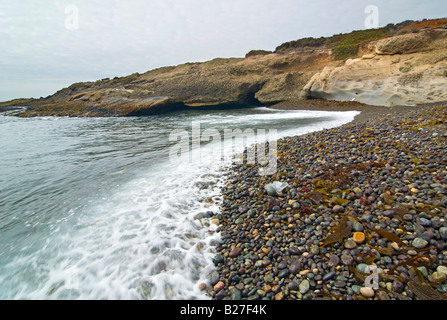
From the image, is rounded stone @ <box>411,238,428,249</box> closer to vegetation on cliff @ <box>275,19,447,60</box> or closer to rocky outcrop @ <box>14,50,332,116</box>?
rocky outcrop @ <box>14,50,332,116</box>

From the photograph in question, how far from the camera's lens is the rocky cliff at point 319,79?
15367 millimetres

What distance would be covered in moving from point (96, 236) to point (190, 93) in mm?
26312

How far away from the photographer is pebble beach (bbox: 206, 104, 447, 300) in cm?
→ 216

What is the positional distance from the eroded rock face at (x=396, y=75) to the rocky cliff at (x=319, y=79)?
0.15 ft

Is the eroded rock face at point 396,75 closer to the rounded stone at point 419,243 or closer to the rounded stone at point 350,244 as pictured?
the rounded stone at point 419,243

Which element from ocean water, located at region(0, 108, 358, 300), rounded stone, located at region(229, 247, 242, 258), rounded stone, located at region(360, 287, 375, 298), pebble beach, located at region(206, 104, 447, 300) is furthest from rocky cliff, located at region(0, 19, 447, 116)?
rounded stone, located at region(229, 247, 242, 258)

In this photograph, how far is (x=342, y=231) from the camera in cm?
279

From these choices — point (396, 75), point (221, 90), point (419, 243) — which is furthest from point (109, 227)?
point (221, 90)

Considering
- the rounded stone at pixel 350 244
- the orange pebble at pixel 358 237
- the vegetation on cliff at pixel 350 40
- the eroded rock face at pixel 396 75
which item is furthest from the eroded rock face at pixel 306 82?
the rounded stone at pixel 350 244

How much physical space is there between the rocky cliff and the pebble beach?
14428 mm

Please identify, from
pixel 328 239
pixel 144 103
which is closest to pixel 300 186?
pixel 328 239

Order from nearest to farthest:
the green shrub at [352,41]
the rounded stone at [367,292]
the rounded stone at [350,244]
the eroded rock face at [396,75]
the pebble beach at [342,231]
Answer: the rounded stone at [367,292], the pebble beach at [342,231], the rounded stone at [350,244], the eroded rock face at [396,75], the green shrub at [352,41]

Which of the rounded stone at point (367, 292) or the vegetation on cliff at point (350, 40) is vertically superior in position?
the vegetation on cliff at point (350, 40)
